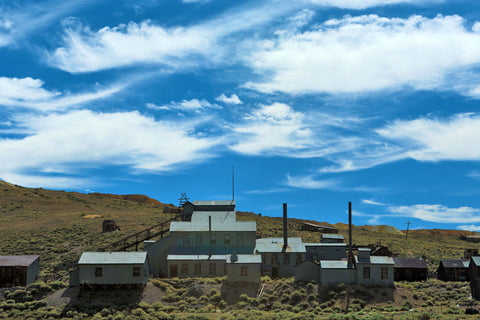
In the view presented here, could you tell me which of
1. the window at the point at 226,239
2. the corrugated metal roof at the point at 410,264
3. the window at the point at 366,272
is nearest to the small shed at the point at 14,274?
the window at the point at 226,239

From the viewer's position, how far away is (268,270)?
6162cm

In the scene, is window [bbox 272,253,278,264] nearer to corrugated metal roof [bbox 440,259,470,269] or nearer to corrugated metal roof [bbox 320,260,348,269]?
corrugated metal roof [bbox 320,260,348,269]

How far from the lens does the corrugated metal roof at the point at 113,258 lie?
51.8m

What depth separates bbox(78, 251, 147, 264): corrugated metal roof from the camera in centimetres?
5178

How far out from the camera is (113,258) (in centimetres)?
5256

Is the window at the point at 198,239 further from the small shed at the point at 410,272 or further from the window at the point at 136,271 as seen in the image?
the small shed at the point at 410,272

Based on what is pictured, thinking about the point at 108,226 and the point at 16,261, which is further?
the point at 108,226

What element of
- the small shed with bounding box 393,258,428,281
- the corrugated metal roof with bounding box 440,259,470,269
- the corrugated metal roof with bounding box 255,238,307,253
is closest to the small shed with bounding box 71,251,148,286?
the corrugated metal roof with bounding box 255,238,307,253

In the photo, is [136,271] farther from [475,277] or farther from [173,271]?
[475,277]

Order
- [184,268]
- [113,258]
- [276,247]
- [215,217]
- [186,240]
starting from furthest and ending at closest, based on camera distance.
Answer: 1. [215,217]
2. [276,247]
3. [186,240]
4. [184,268]
5. [113,258]

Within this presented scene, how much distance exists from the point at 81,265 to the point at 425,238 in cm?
9137

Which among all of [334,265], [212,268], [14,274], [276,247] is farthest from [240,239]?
[14,274]

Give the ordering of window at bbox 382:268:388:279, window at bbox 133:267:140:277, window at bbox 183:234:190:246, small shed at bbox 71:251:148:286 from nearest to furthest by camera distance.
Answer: small shed at bbox 71:251:148:286, window at bbox 133:267:140:277, window at bbox 382:268:388:279, window at bbox 183:234:190:246

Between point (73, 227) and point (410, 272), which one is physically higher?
point (73, 227)
